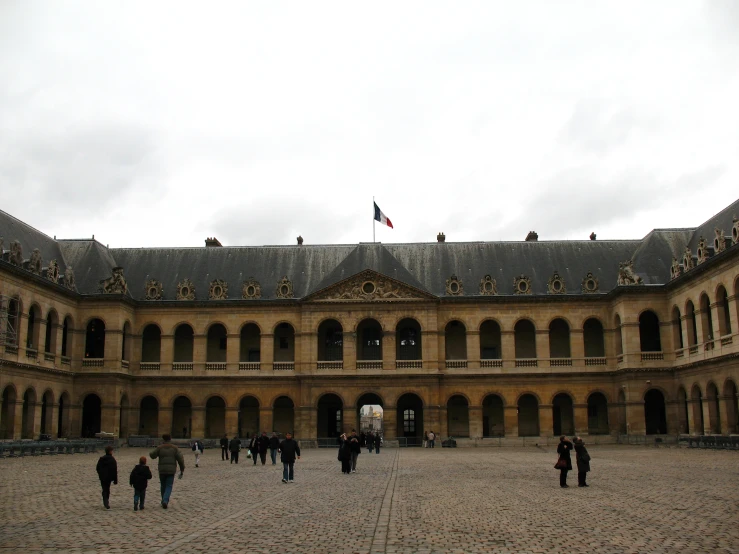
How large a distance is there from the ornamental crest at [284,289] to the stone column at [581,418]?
68.5 ft

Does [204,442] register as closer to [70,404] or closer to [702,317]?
[70,404]

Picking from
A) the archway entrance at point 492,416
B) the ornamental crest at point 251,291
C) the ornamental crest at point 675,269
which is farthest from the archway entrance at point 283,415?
the ornamental crest at point 675,269

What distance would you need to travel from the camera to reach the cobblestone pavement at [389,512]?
494 inches

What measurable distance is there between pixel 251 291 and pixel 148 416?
1148 cm

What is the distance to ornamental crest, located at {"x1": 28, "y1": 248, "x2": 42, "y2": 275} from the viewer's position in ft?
149

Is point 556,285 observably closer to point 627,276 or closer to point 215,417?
point 627,276

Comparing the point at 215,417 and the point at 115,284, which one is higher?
the point at 115,284

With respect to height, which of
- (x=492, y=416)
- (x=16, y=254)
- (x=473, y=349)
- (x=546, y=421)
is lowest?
(x=546, y=421)

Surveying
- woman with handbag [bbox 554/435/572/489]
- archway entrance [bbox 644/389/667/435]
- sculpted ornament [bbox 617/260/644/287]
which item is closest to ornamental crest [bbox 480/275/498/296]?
sculpted ornament [bbox 617/260/644/287]

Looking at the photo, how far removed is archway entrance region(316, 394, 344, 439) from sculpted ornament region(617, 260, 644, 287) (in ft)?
69.4

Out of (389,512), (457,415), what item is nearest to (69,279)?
(457,415)

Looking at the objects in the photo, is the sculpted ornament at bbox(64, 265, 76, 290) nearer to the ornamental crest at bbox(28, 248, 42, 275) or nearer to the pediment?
the ornamental crest at bbox(28, 248, 42, 275)

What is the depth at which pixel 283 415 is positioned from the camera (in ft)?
182

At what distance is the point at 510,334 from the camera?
5319cm
